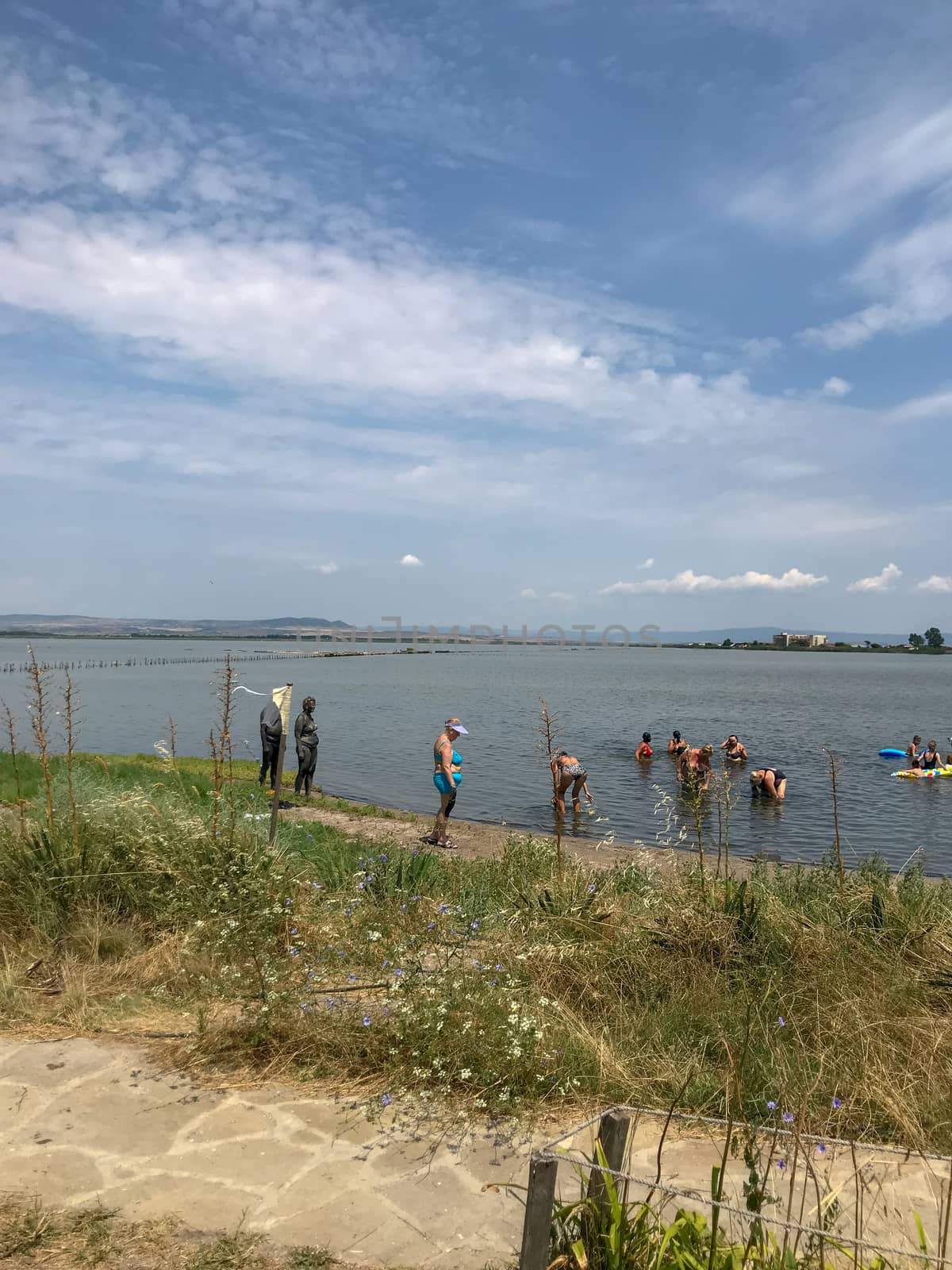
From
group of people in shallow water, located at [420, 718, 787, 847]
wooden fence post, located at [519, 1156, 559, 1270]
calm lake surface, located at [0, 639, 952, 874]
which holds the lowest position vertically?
calm lake surface, located at [0, 639, 952, 874]

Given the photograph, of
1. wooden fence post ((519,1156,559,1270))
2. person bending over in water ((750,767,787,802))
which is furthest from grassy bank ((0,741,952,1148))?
person bending over in water ((750,767,787,802))

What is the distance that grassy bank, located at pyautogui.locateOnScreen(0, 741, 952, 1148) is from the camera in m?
4.40

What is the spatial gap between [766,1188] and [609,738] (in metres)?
32.3

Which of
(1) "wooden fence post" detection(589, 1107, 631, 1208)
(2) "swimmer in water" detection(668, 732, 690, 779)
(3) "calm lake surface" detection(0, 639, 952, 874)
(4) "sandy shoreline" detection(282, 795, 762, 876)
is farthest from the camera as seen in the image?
(2) "swimmer in water" detection(668, 732, 690, 779)

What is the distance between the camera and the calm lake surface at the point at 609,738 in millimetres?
18750

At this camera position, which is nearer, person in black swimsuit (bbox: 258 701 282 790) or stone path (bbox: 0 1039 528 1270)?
stone path (bbox: 0 1039 528 1270)

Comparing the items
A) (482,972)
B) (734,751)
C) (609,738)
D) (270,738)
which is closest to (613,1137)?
(482,972)

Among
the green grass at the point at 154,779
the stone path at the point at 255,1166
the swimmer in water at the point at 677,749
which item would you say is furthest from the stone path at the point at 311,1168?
the swimmer in water at the point at 677,749

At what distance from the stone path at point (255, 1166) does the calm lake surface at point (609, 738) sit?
197 inches

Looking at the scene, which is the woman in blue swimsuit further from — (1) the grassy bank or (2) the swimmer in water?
(2) the swimmer in water

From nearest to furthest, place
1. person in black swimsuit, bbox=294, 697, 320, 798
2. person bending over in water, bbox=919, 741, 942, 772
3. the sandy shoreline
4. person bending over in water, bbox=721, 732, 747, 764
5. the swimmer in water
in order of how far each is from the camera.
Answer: the sandy shoreline, person in black swimsuit, bbox=294, 697, 320, 798, the swimmer in water, person bending over in water, bbox=919, 741, 942, 772, person bending over in water, bbox=721, 732, 747, 764

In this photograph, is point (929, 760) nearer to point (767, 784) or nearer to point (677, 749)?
point (677, 749)

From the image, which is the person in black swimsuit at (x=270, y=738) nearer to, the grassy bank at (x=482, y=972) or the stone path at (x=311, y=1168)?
the grassy bank at (x=482, y=972)

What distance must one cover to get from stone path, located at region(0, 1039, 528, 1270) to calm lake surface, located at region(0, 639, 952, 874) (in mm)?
5004
